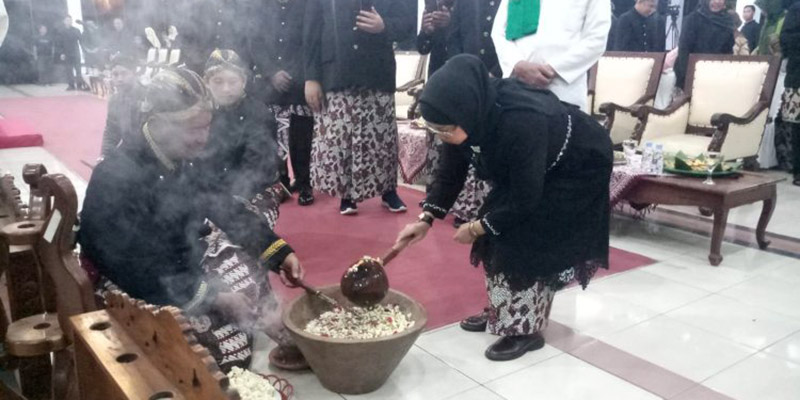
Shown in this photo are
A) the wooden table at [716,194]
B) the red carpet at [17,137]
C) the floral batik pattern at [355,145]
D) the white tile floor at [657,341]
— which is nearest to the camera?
the white tile floor at [657,341]

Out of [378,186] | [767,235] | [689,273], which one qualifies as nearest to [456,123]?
[689,273]

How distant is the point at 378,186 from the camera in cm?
405

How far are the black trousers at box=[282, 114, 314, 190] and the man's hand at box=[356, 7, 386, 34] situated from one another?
0.86m

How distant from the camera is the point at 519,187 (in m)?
2.04

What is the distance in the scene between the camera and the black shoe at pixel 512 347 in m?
2.29

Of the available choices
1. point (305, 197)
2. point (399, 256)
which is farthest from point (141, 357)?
point (305, 197)

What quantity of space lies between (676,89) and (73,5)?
5.62 m

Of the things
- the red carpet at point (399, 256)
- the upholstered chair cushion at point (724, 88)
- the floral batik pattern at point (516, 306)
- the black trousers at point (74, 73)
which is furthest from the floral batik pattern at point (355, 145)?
the upholstered chair cushion at point (724, 88)

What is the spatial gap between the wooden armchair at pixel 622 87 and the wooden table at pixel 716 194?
132 cm

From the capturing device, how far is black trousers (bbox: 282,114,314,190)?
4324 millimetres

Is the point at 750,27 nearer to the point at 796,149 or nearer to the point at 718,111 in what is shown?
the point at 796,149

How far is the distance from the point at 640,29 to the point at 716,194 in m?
3.20

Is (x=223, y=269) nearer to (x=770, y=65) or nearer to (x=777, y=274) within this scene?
(x=777, y=274)

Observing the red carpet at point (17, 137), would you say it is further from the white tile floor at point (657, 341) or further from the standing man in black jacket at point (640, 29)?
the standing man in black jacket at point (640, 29)
